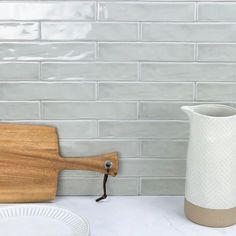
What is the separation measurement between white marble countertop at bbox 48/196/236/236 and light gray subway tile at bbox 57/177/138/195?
17 millimetres

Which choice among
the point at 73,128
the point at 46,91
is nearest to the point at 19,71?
the point at 46,91

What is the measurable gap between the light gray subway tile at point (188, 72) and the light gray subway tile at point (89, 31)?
94 millimetres

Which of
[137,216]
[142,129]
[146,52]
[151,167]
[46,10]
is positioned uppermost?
[46,10]

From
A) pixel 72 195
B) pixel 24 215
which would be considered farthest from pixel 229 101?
pixel 24 215

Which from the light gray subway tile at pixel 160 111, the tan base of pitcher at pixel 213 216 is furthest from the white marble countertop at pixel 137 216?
the light gray subway tile at pixel 160 111

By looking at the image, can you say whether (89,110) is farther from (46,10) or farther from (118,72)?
(46,10)

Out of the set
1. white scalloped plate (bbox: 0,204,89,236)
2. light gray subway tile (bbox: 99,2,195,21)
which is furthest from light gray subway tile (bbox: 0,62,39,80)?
white scalloped plate (bbox: 0,204,89,236)

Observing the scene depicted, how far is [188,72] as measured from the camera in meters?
1.32

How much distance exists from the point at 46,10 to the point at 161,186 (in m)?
0.56

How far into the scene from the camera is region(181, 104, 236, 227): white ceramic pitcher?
116 centimetres

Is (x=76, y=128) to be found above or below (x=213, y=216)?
above

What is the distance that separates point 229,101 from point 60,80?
45cm

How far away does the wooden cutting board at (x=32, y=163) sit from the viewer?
1326 mm

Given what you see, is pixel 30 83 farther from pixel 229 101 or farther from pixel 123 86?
pixel 229 101
